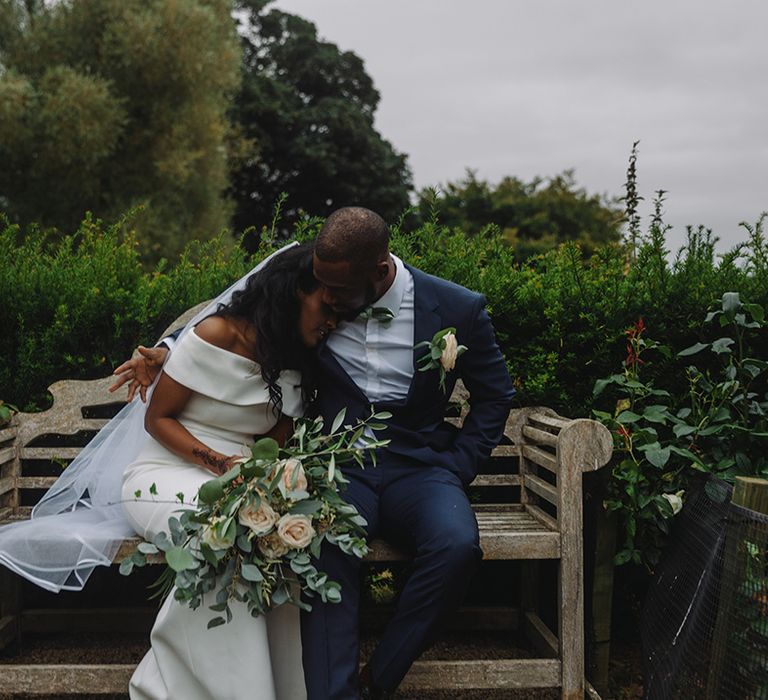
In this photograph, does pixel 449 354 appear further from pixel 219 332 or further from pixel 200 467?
pixel 200 467

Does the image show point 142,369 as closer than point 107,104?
Yes

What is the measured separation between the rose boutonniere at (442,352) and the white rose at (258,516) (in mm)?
915

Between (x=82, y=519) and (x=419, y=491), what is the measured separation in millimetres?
1326

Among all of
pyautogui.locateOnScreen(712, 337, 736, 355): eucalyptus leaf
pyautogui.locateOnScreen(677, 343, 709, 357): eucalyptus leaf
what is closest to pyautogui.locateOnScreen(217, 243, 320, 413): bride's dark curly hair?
pyautogui.locateOnScreen(677, 343, 709, 357): eucalyptus leaf

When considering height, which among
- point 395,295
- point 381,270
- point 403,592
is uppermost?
point 381,270

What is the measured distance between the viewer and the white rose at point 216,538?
2.80 meters

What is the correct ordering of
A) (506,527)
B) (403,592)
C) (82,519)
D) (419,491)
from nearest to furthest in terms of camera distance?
1. (403,592)
2. (419,491)
3. (82,519)
4. (506,527)

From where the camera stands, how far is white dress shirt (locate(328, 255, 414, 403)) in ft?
11.6

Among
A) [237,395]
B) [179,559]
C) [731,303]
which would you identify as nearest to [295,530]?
[179,559]

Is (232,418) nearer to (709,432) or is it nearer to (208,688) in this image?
(208,688)

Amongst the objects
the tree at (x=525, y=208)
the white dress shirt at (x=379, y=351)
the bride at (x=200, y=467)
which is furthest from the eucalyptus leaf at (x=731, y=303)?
the tree at (x=525, y=208)

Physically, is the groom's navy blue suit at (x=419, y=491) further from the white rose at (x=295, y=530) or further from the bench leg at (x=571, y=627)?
the bench leg at (x=571, y=627)

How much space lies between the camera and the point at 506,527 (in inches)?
140

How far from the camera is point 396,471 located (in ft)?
11.3
